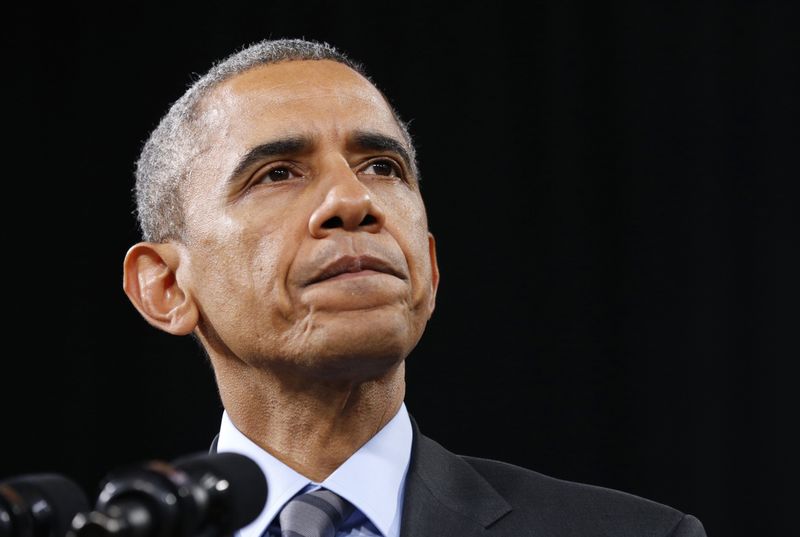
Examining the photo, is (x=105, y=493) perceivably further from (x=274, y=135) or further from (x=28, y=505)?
(x=274, y=135)

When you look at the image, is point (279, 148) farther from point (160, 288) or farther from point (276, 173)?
point (160, 288)

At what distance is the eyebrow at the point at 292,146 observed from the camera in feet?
5.68

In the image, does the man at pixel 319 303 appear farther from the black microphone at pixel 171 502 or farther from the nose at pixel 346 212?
the black microphone at pixel 171 502

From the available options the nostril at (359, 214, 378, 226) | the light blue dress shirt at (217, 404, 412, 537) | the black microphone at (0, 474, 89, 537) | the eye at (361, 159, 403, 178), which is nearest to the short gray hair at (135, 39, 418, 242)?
the eye at (361, 159, 403, 178)

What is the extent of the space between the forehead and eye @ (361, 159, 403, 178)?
2.0 inches

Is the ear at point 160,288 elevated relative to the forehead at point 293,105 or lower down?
lower down

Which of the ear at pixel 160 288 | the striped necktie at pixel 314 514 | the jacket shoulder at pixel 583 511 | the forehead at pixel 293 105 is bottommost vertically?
the jacket shoulder at pixel 583 511

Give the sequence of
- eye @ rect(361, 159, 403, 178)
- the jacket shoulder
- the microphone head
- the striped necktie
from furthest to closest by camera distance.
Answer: eye @ rect(361, 159, 403, 178) → the jacket shoulder → the striped necktie → the microphone head

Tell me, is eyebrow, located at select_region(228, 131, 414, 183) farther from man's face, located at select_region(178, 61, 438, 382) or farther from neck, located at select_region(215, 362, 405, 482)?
neck, located at select_region(215, 362, 405, 482)

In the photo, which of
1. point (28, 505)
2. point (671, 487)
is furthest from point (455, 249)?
point (28, 505)

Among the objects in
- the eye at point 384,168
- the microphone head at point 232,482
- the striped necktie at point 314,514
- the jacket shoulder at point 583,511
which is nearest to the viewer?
the microphone head at point 232,482

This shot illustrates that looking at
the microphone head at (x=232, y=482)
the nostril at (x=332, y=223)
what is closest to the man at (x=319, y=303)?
the nostril at (x=332, y=223)

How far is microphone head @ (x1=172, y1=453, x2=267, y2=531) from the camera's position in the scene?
98 centimetres

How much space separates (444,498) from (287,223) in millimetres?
475
